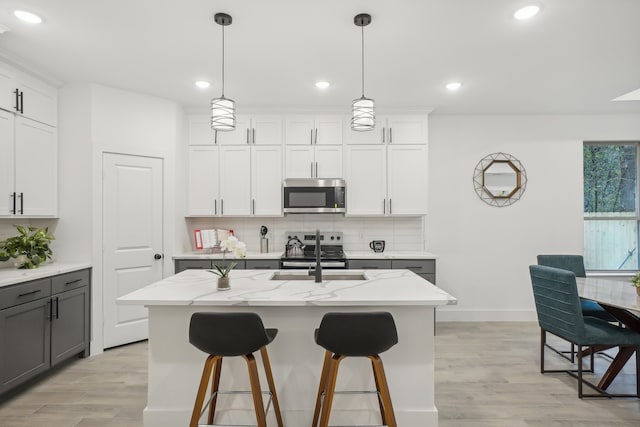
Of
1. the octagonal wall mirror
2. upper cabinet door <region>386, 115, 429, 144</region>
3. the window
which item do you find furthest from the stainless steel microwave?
the window

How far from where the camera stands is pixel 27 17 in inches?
93.0

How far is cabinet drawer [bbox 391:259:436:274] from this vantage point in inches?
159

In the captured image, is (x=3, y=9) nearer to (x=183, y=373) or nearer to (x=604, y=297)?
(x=183, y=373)

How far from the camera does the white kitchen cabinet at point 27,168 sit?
2.90 metres

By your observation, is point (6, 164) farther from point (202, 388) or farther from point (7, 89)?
point (202, 388)

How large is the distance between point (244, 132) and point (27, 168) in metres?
2.10

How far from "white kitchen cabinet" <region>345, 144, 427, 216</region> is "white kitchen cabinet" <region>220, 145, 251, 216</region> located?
47.1 inches

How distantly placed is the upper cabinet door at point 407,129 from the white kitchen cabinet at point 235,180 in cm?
171

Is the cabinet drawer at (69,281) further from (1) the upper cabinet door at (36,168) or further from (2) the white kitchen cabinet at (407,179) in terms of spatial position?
(2) the white kitchen cabinet at (407,179)

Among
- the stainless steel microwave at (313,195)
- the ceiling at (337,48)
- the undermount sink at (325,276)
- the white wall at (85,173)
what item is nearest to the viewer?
the ceiling at (337,48)

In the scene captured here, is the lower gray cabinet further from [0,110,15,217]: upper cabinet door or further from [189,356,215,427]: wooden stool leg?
[189,356,215,427]: wooden stool leg

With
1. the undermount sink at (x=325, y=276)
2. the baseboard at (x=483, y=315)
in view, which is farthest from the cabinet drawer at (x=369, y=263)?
the undermount sink at (x=325, y=276)

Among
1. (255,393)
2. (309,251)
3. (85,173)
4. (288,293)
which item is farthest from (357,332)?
(85,173)

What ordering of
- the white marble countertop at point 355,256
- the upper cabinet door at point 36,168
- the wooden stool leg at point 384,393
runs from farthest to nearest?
the white marble countertop at point 355,256, the upper cabinet door at point 36,168, the wooden stool leg at point 384,393
